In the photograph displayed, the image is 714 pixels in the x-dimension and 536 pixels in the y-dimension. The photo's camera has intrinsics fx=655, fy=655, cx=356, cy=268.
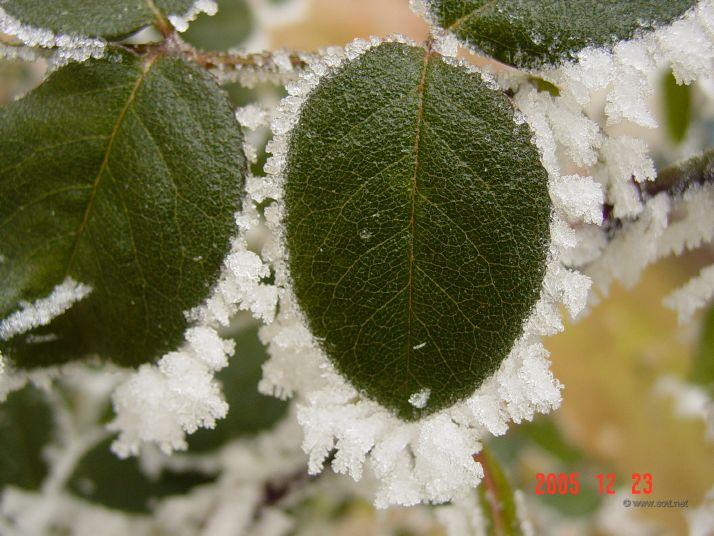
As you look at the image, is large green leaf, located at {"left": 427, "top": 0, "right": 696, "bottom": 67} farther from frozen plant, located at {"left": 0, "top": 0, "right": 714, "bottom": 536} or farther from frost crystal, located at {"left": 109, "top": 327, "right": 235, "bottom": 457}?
frost crystal, located at {"left": 109, "top": 327, "right": 235, "bottom": 457}

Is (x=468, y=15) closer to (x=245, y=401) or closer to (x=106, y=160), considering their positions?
(x=106, y=160)

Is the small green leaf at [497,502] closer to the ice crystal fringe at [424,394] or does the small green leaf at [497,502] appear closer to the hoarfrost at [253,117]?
the ice crystal fringe at [424,394]

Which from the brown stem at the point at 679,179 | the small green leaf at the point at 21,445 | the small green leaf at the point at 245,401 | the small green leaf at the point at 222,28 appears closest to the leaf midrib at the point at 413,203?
the brown stem at the point at 679,179

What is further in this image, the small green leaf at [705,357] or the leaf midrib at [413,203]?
the small green leaf at [705,357]

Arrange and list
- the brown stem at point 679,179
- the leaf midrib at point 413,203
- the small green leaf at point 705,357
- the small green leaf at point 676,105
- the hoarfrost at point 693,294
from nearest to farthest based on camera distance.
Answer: the leaf midrib at point 413,203, the brown stem at point 679,179, the hoarfrost at point 693,294, the small green leaf at point 705,357, the small green leaf at point 676,105

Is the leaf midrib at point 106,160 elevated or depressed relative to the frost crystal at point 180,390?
elevated

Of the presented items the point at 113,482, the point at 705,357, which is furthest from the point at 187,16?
the point at 705,357

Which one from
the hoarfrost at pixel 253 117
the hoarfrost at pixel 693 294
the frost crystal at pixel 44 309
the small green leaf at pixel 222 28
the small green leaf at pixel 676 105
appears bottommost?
the frost crystal at pixel 44 309
